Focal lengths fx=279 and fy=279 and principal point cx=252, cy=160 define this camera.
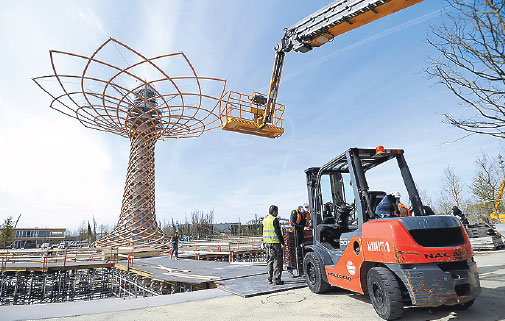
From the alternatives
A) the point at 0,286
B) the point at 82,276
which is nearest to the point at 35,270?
the point at 0,286

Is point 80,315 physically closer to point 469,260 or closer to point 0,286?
point 469,260

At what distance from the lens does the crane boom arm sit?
669 cm

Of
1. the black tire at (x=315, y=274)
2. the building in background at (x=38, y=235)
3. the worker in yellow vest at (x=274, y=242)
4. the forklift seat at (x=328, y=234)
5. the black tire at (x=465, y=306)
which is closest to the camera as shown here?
the black tire at (x=465, y=306)

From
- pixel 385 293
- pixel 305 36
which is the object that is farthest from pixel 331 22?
pixel 385 293

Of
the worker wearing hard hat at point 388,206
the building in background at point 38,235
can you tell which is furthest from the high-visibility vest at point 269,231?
the building in background at point 38,235

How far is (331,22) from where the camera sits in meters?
7.68

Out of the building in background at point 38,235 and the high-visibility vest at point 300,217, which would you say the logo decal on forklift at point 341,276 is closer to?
the high-visibility vest at point 300,217

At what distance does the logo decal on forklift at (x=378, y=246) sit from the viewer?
374 centimetres

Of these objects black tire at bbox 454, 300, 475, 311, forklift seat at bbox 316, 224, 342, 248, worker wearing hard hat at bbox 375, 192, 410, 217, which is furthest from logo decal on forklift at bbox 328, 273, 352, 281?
black tire at bbox 454, 300, 475, 311

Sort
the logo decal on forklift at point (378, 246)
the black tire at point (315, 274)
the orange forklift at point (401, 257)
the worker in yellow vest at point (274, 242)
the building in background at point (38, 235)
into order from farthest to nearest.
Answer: the building in background at point (38, 235) < the worker in yellow vest at point (274, 242) < the black tire at point (315, 274) < the logo decal on forklift at point (378, 246) < the orange forklift at point (401, 257)

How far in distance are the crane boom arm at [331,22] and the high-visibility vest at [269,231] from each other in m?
5.50

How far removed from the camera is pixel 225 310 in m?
4.72

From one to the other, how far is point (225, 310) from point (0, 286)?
2025 centimetres

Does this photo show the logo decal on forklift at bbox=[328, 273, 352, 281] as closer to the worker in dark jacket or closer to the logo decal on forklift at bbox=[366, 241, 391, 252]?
the logo decal on forklift at bbox=[366, 241, 391, 252]
